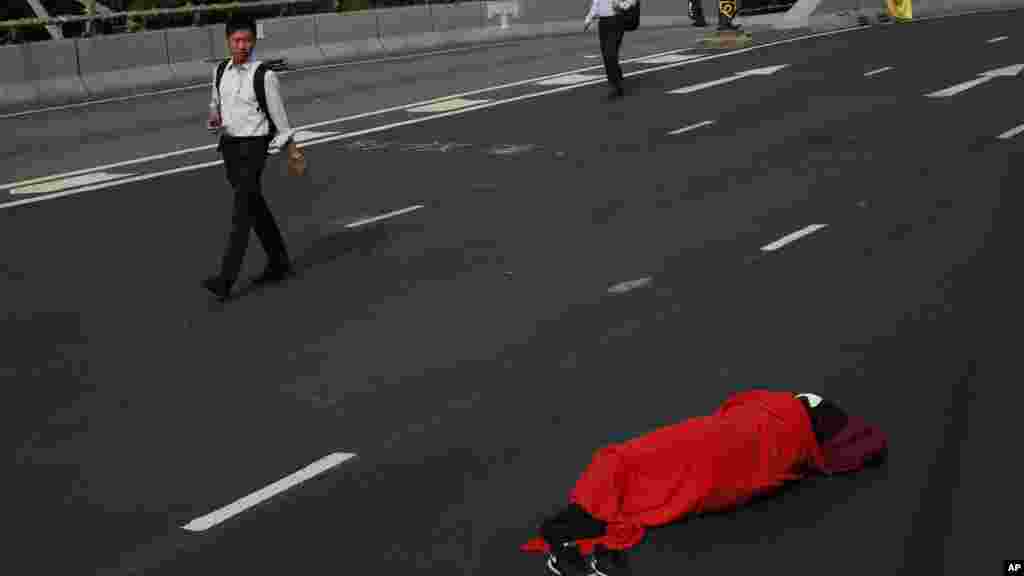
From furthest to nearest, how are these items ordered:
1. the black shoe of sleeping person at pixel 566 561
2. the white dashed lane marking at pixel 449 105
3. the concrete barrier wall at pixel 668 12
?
the concrete barrier wall at pixel 668 12
the white dashed lane marking at pixel 449 105
the black shoe of sleeping person at pixel 566 561

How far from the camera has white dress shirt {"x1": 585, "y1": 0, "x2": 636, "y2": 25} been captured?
2445cm

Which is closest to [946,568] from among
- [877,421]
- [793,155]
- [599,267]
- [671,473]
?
[671,473]

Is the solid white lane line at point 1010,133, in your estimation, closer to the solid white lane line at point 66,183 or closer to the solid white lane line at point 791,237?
the solid white lane line at point 791,237

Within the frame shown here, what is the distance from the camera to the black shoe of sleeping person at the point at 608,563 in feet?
21.3

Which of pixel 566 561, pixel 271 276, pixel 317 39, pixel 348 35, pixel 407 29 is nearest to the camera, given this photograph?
pixel 566 561

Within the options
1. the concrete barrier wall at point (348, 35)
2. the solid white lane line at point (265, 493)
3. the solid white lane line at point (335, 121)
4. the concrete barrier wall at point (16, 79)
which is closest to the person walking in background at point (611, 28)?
the solid white lane line at point (335, 121)

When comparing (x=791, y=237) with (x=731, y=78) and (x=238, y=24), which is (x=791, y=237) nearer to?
(x=238, y=24)

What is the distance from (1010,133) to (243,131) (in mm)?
10590

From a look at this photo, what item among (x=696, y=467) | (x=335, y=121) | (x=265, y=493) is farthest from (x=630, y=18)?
(x=696, y=467)

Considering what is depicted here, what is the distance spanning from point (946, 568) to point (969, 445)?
1.61 meters

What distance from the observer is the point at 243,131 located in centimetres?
1247

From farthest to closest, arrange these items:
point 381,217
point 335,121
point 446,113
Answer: point 446,113 → point 335,121 → point 381,217

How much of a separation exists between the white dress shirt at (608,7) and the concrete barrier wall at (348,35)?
10728 millimetres

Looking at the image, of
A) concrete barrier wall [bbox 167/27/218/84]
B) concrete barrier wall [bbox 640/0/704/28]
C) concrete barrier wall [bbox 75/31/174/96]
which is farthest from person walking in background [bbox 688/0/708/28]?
concrete barrier wall [bbox 75/31/174/96]
